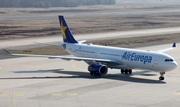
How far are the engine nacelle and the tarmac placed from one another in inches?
32.0

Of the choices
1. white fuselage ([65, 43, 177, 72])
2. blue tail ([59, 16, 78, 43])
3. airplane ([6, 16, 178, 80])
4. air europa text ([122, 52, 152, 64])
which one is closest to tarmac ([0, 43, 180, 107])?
airplane ([6, 16, 178, 80])

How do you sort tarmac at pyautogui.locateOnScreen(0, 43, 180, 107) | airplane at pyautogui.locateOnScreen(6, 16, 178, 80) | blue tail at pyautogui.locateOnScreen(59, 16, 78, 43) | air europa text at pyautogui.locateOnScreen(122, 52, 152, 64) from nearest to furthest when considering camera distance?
tarmac at pyautogui.locateOnScreen(0, 43, 180, 107), airplane at pyautogui.locateOnScreen(6, 16, 178, 80), air europa text at pyautogui.locateOnScreen(122, 52, 152, 64), blue tail at pyautogui.locateOnScreen(59, 16, 78, 43)

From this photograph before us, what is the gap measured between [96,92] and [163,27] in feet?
311

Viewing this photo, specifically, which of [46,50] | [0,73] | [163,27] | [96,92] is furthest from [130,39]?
[96,92]

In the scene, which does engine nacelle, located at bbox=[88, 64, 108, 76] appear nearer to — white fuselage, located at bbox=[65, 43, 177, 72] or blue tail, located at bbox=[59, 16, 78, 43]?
white fuselage, located at bbox=[65, 43, 177, 72]

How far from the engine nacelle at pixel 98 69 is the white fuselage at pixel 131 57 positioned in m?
2.30

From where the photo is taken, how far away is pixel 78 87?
165 feet

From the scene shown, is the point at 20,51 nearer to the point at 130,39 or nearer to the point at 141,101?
the point at 130,39

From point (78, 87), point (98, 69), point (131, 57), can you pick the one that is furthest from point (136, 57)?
point (78, 87)

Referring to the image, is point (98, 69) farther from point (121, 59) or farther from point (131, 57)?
point (131, 57)

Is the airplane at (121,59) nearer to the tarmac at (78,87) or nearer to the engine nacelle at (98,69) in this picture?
the engine nacelle at (98,69)

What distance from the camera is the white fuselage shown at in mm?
54531

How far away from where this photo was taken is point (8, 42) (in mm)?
97875

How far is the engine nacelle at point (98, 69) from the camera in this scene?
57.5 m
